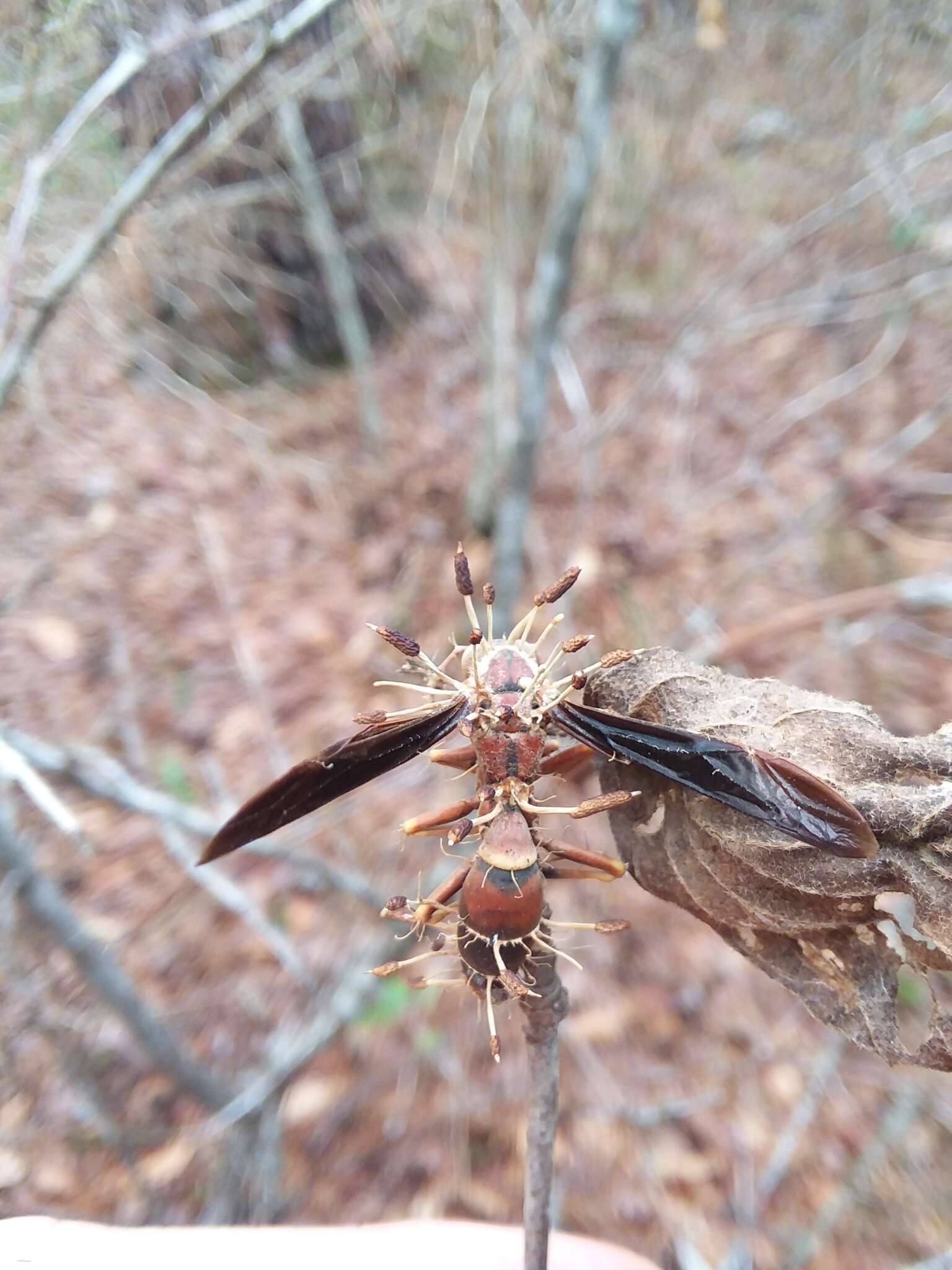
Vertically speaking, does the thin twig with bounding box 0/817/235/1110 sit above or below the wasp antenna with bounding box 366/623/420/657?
below

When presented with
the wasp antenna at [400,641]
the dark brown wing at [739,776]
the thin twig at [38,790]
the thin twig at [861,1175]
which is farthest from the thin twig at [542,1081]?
the thin twig at [861,1175]

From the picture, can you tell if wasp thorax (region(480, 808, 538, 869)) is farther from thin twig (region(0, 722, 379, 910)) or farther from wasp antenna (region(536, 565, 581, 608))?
thin twig (region(0, 722, 379, 910))

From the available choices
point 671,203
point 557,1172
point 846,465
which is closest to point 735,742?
point 557,1172

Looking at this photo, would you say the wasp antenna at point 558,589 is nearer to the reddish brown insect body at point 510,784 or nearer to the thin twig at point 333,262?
the reddish brown insect body at point 510,784

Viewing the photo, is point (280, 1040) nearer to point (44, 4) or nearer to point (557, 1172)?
point (557, 1172)

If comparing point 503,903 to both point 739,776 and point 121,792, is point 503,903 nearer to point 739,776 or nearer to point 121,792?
point 739,776

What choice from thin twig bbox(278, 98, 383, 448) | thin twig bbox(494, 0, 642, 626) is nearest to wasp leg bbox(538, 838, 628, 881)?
thin twig bbox(494, 0, 642, 626)

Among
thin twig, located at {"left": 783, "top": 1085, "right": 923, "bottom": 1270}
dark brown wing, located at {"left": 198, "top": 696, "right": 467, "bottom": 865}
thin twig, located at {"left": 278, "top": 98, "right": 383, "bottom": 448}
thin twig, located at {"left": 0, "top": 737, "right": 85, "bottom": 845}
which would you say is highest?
thin twig, located at {"left": 278, "top": 98, "right": 383, "bottom": 448}
